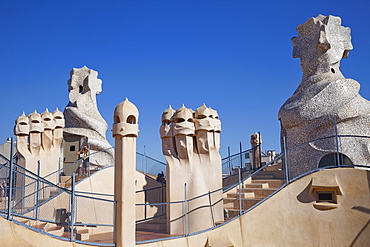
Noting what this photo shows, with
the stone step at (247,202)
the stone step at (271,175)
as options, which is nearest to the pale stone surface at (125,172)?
the stone step at (247,202)

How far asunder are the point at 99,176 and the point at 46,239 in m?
5.92

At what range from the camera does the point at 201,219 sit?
9242 millimetres

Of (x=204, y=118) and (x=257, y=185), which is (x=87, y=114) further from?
(x=257, y=185)

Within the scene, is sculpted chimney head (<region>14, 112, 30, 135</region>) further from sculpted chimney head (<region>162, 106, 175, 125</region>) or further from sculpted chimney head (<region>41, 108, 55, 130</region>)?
sculpted chimney head (<region>162, 106, 175, 125</region>)

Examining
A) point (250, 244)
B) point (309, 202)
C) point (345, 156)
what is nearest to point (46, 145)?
point (250, 244)

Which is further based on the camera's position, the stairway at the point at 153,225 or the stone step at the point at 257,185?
the stone step at the point at 257,185

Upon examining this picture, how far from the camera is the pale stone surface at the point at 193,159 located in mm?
9383

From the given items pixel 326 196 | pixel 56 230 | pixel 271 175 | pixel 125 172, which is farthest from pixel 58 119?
pixel 326 196

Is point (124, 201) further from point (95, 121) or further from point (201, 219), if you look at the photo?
point (95, 121)

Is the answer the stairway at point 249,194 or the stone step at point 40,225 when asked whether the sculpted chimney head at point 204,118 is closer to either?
the stairway at point 249,194

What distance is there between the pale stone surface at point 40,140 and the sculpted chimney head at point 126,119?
6.37 metres

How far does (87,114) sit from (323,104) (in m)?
11.3

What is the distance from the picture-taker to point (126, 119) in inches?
281

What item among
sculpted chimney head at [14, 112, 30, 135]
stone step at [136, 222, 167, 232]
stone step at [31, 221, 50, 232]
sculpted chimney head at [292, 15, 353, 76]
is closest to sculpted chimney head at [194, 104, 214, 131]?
stone step at [136, 222, 167, 232]
